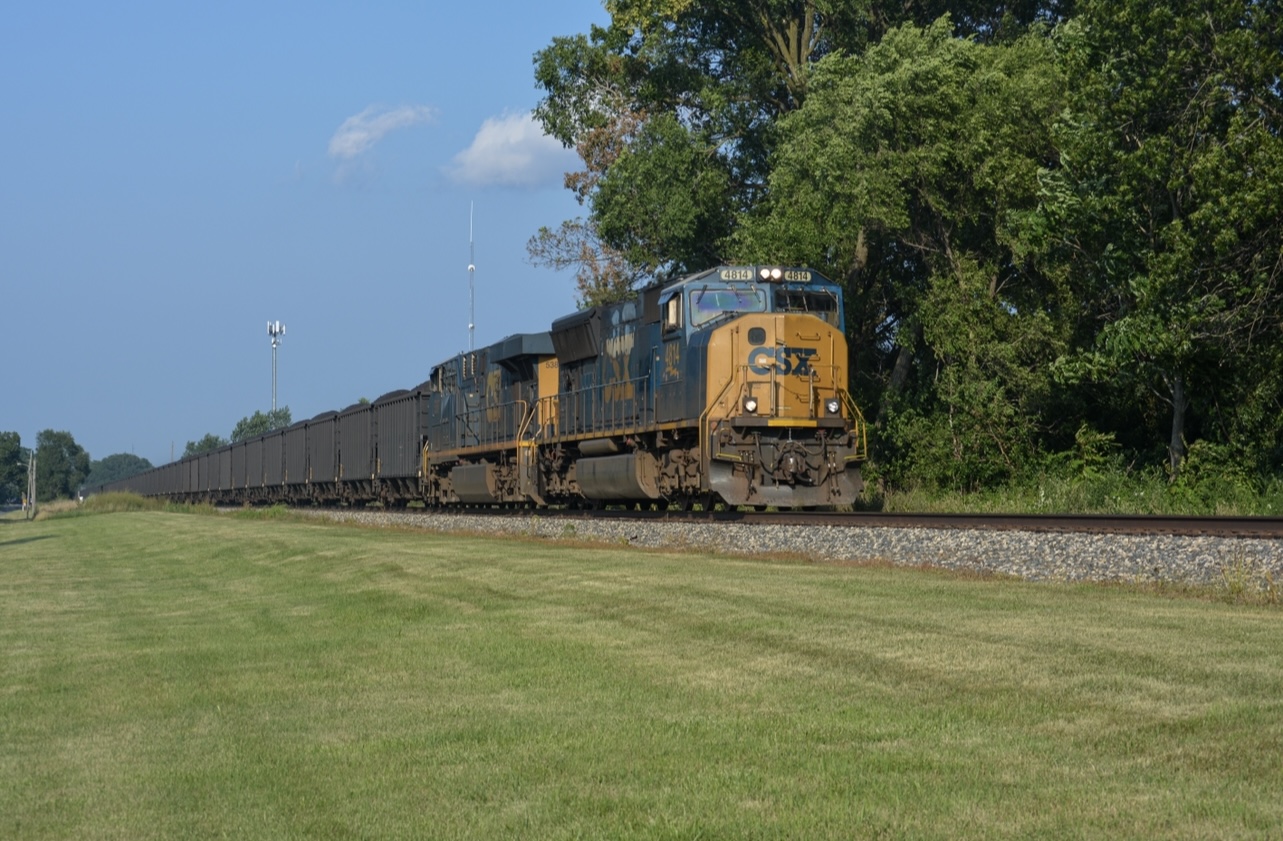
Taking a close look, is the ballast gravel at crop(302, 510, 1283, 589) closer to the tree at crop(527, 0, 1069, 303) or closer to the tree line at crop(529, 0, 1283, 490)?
the tree line at crop(529, 0, 1283, 490)

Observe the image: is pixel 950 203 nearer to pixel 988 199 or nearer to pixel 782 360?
pixel 988 199

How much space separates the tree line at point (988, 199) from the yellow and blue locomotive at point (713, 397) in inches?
201

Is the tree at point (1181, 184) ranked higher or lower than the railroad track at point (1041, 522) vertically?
higher

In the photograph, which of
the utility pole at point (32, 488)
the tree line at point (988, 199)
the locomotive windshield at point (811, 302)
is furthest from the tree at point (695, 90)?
the utility pole at point (32, 488)

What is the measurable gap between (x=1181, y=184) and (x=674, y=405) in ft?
28.8

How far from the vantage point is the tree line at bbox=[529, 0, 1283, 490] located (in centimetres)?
2180

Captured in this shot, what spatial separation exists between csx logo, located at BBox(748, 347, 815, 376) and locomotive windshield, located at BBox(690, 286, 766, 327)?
1.00 metres

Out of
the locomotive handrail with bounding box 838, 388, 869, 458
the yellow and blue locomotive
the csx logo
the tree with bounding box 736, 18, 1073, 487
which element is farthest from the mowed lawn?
the tree with bounding box 736, 18, 1073, 487

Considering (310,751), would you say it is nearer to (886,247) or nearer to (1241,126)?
(1241,126)

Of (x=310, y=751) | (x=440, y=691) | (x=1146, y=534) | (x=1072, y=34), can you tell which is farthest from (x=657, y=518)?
(x=310, y=751)

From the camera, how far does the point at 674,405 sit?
23.0 metres

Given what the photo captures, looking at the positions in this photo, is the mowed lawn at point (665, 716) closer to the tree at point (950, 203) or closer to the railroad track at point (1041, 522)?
the railroad track at point (1041, 522)

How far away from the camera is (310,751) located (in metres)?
7.00

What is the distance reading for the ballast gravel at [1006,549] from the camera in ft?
41.2
